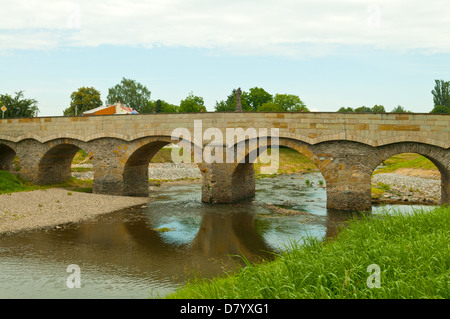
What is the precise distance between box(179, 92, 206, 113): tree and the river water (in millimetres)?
42660

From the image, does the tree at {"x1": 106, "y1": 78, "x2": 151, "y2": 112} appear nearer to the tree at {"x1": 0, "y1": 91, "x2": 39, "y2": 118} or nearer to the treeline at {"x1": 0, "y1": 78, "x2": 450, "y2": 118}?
the treeline at {"x1": 0, "y1": 78, "x2": 450, "y2": 118}

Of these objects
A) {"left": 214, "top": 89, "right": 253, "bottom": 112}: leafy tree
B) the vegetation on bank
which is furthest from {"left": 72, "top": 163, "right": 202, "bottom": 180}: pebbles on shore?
{"left": 214, "top": 89, "right": 253, "bottom": 112}: leafy tree

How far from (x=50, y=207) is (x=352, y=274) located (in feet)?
52.2

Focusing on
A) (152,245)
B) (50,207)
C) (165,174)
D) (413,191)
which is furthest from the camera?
(165,174)

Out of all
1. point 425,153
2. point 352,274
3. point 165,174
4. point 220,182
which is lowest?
point 165,174

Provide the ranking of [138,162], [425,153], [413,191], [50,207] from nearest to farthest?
[425,153] < [50,207] < [138,162] < [413,191]

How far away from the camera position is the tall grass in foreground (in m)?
5.41

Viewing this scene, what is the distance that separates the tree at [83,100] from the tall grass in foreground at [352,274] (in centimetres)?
5763

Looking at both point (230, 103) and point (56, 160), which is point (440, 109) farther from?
point (56, 160)

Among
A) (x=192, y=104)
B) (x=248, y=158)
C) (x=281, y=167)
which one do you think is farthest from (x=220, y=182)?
(x=192, y=104)

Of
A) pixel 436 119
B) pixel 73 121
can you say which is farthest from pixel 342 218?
pixel 73 121

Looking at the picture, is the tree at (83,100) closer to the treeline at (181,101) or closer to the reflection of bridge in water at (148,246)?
the treeline at (181,101)

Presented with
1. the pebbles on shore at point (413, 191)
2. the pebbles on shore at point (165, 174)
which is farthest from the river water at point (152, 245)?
the pebbles on shore at point (165, 174)

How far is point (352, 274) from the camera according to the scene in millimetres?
5957
